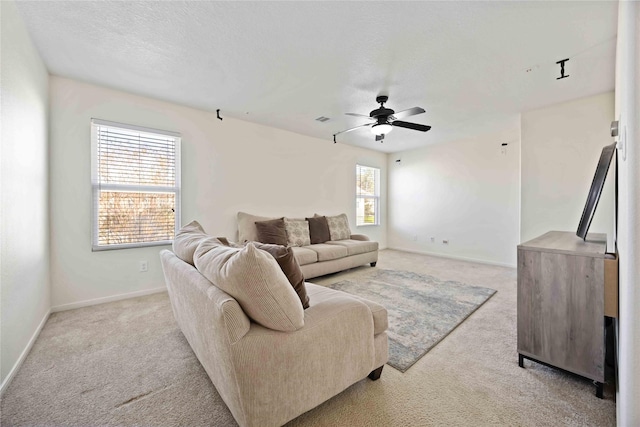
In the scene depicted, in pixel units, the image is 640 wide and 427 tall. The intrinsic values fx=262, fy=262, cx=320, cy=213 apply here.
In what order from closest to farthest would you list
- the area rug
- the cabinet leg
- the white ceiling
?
the cabinet leg
the white ceiling
the area rug

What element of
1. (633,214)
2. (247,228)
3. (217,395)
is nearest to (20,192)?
(217,395)

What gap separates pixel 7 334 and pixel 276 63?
2.86 metres

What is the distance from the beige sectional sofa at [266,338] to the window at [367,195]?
188 inches

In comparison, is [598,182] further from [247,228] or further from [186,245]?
[247,228]

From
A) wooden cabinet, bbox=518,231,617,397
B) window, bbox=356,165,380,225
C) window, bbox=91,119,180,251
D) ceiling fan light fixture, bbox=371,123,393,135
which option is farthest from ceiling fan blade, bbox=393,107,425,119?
window, bbox=356,165,380,225

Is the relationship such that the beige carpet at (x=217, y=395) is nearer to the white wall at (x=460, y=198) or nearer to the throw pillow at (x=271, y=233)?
the throw pillow at (x=271, y=233)

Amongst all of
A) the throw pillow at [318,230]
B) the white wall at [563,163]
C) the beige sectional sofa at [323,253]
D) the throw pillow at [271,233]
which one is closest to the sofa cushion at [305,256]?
the beige sectional sofa at [323,253]

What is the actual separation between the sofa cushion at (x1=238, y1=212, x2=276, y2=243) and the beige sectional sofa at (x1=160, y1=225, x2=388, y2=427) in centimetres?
248

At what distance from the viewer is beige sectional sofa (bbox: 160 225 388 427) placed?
3.71ft

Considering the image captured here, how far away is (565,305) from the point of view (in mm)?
1625

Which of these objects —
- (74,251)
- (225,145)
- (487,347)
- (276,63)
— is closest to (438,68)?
(276,63)

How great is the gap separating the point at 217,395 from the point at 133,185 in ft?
9.12

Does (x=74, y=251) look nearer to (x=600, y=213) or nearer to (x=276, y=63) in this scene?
(x=276, y=63)

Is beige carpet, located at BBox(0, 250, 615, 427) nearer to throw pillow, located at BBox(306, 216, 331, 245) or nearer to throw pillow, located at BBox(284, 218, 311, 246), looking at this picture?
throw pillow, located at BBox(284, 218, 311, 246)
